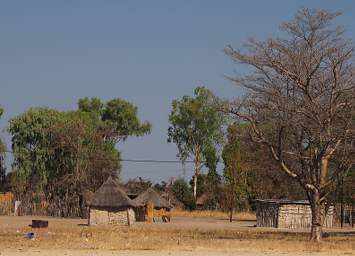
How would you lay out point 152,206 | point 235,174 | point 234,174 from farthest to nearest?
1. point 235,174
2. point 234,174
3. point 152,206

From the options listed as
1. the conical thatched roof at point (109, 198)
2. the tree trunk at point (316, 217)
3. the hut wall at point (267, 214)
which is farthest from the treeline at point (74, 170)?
the tree trunk at point (316, 217)

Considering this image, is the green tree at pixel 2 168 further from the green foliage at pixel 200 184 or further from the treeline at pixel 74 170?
the green foliage at pixel 200 184

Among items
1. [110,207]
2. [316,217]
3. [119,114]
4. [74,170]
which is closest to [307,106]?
[316,217]

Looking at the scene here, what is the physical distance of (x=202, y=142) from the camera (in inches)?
3770

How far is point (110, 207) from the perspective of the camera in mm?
56219

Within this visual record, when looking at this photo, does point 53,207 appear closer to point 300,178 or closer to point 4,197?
point 4,197

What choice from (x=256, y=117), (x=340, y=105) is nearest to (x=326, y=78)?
(x=340, y=105)

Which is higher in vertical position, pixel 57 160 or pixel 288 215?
pixel 57 160

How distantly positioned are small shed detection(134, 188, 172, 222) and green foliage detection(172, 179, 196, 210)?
2231cm

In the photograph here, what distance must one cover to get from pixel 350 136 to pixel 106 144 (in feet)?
182

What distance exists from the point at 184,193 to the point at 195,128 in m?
8.59

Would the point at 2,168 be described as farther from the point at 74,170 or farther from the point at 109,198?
the point at 109,198

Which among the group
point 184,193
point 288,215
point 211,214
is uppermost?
point 184,193

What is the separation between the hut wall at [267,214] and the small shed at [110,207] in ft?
37.6
